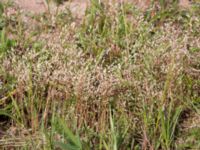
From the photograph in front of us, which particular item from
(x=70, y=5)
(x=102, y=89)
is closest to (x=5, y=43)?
(x=70, y=5)

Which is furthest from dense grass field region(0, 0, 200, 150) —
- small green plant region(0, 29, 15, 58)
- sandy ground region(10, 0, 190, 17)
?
sandy ground region(10, 0, 190, 17)

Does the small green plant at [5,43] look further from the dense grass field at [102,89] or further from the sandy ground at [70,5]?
the sandy ground at [70,5]

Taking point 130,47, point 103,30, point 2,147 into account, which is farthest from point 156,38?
point 2,147

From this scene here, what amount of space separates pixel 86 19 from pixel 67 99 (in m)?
1.16

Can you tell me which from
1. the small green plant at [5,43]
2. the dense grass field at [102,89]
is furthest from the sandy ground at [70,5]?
the small green plant at [5,43]

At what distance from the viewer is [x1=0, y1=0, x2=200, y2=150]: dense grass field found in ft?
10.1

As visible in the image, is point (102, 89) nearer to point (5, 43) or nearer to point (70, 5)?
point (5, 43)

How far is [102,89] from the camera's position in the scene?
10.3 ft

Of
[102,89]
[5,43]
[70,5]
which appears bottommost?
[102,89]

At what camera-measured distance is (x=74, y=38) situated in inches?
152

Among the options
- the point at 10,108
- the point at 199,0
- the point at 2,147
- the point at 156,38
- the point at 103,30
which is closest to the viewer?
the point at 2,147

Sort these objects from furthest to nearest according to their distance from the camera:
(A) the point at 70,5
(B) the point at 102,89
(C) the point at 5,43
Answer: (A) the point at 70,5 < (C) the point at 5,43 < (B) the point at 102,89

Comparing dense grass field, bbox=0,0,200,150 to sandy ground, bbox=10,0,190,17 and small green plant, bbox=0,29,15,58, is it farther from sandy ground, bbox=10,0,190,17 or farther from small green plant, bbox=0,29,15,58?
sandy ground, bbox=10,0,190,17

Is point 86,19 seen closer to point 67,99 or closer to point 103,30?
point 103,30
